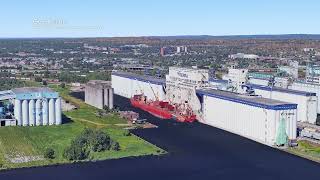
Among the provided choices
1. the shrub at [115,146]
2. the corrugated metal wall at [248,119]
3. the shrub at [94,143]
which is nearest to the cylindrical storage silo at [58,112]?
the shrub at [94,143]

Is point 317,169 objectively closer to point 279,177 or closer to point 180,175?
point 279,177

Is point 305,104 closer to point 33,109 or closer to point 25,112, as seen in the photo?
point 33,109

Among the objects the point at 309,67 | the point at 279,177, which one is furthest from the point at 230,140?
the point at 309,67

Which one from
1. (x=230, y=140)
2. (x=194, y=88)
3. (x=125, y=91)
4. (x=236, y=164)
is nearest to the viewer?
(x=236, y=164)

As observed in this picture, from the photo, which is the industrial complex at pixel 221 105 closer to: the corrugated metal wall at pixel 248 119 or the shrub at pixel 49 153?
the corrugated metal wall at pixel 248 119

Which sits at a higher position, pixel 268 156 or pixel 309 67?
pixel 309 67

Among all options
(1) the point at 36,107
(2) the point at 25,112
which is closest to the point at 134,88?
(1) the point at 36,107
